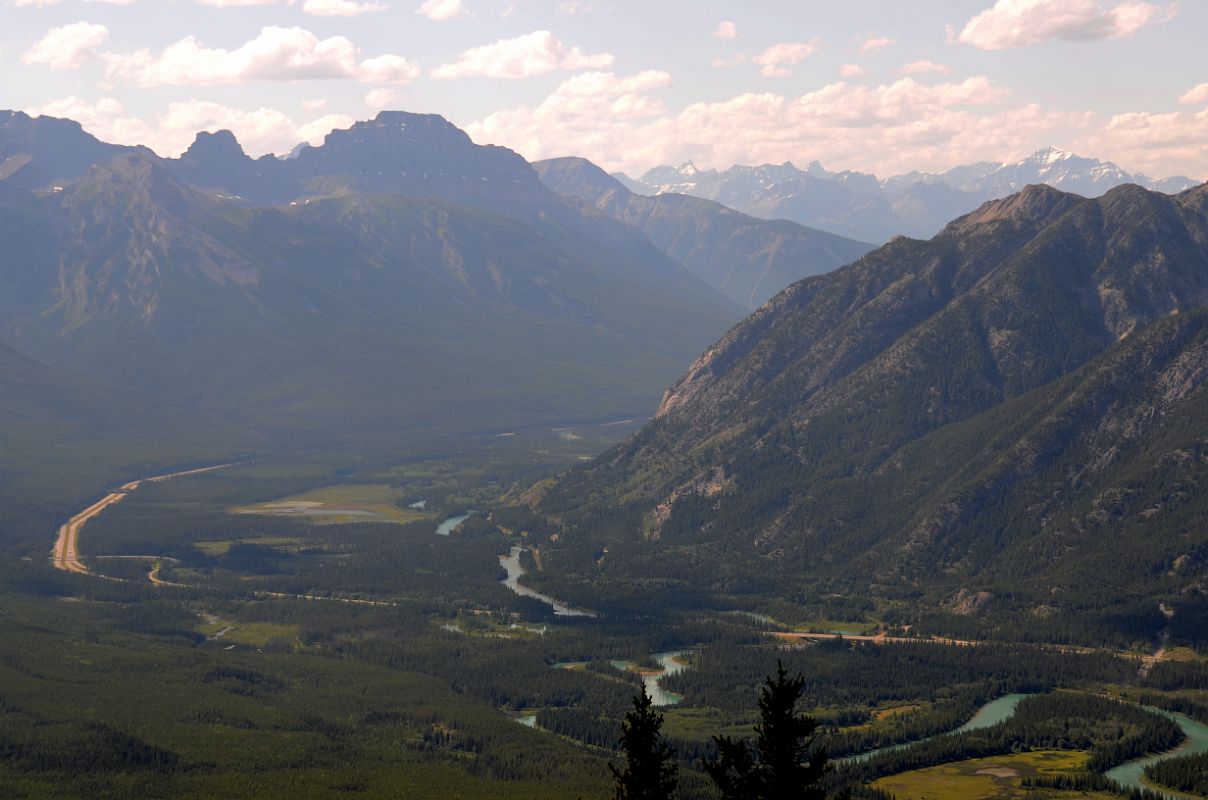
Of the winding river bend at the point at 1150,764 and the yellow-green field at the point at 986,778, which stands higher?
the yellow-green field at the point at 986,778

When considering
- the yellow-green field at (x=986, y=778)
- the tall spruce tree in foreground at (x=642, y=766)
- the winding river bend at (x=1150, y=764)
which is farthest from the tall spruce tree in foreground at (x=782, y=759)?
the winding river bend at (x=1150, y=764)

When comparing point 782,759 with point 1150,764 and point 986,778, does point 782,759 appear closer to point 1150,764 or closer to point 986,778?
point 986,778

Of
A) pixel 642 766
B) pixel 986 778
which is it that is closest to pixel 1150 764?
pixel 986 778

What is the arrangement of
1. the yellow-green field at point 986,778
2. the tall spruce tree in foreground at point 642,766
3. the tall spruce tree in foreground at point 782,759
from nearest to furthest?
the tall spruce tree in foreground at point 782,759 < the tall spruce tree in foreground at point 642,766 < the yellow-green field at point 986,778

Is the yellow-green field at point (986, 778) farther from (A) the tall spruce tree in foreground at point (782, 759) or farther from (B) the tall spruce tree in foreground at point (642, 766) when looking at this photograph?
(B) the tall spruce tree in foreground at point (642, 766)

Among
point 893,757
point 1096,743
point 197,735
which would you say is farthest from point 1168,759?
point 197,735

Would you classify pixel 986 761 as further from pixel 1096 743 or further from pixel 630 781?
pixel 630 781

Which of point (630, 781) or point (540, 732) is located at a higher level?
point (630, 781)

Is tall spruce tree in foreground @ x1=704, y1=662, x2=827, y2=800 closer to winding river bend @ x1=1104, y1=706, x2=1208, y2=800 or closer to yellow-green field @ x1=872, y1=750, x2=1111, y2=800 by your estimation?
yellow-green field @ x1=872, y1=750, x2=1111, y2=800
